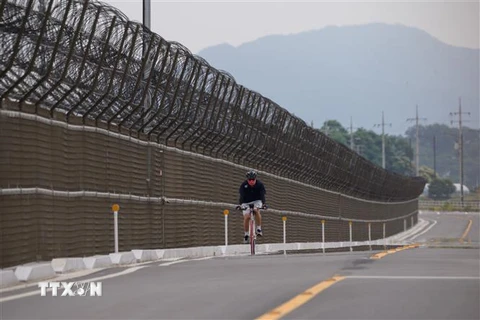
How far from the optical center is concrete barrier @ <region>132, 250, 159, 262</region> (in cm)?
2136

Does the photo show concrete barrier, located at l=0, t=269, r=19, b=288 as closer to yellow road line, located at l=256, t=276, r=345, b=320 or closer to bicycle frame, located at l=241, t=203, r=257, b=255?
yellow road line, located at l=256, t=276, r=345, b=320

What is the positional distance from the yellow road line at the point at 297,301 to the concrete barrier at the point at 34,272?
3558 millimetres

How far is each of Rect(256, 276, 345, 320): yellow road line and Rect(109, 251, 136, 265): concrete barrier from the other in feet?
23.2

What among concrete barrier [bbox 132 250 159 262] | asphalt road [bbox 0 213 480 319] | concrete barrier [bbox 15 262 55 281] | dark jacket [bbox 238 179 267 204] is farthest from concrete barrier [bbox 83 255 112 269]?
dark jacket [bbox 238 179 267 204]

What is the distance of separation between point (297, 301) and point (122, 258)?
374 inches

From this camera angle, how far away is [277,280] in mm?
13344

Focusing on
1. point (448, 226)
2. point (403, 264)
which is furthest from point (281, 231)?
point (448, 226)

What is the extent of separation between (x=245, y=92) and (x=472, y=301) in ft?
77.2

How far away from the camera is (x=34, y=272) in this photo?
1489cm

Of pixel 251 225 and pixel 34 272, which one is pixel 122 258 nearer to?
pixel 34 272

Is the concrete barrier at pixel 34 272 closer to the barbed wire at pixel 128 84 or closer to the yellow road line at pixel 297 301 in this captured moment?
the barbed wire at pixel 128 84

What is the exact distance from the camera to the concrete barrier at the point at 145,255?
841 inches

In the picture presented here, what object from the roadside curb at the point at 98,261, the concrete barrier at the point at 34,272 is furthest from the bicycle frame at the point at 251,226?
the concrete barrier at the point at 34,272

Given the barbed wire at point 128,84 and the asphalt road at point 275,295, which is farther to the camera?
the barbed wire at point 128,84
